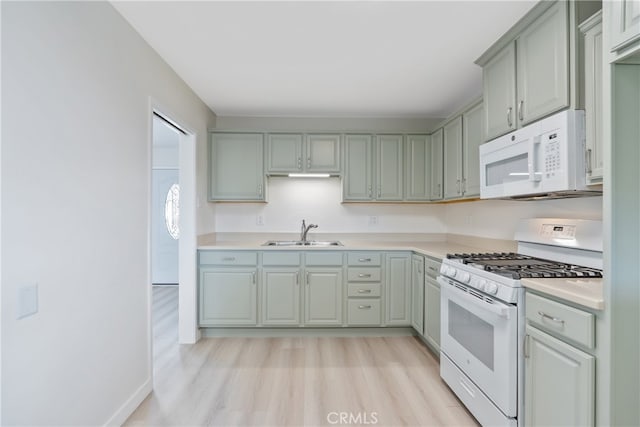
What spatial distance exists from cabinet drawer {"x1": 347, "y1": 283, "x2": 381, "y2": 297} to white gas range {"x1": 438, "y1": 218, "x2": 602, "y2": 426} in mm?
973

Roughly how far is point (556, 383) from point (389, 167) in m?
2.63

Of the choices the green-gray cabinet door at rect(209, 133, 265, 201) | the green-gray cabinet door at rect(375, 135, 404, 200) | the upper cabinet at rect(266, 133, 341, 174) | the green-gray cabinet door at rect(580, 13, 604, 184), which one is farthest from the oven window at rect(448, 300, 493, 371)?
the green-gray cabinet door at rect(209, 133, 265, 201)

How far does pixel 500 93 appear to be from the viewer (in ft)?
7.37

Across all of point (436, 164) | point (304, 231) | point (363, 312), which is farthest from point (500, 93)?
point (304, 231)

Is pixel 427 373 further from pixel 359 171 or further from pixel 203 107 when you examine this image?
pixel 203 107

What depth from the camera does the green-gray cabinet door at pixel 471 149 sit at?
2.77 metres

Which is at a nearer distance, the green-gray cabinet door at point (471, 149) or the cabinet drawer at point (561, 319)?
the cabinet drawer at point (561, 319)

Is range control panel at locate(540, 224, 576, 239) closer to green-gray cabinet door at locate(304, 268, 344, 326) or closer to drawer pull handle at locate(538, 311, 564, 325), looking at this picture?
drawer pull handle at locate(538, 311, 564, 325)

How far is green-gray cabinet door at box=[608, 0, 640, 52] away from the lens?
46.3 inches

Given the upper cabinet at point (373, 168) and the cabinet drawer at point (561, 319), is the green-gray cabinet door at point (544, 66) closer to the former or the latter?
the cabinet drawer at point (561, 319)

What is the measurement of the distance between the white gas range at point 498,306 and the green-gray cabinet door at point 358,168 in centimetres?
153

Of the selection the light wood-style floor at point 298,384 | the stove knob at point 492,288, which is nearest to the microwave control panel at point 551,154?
the stove knob at point 492,288

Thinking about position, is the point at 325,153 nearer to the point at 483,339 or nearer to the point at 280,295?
the point at 280,295

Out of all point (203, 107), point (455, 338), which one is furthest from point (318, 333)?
point (203, 107)
